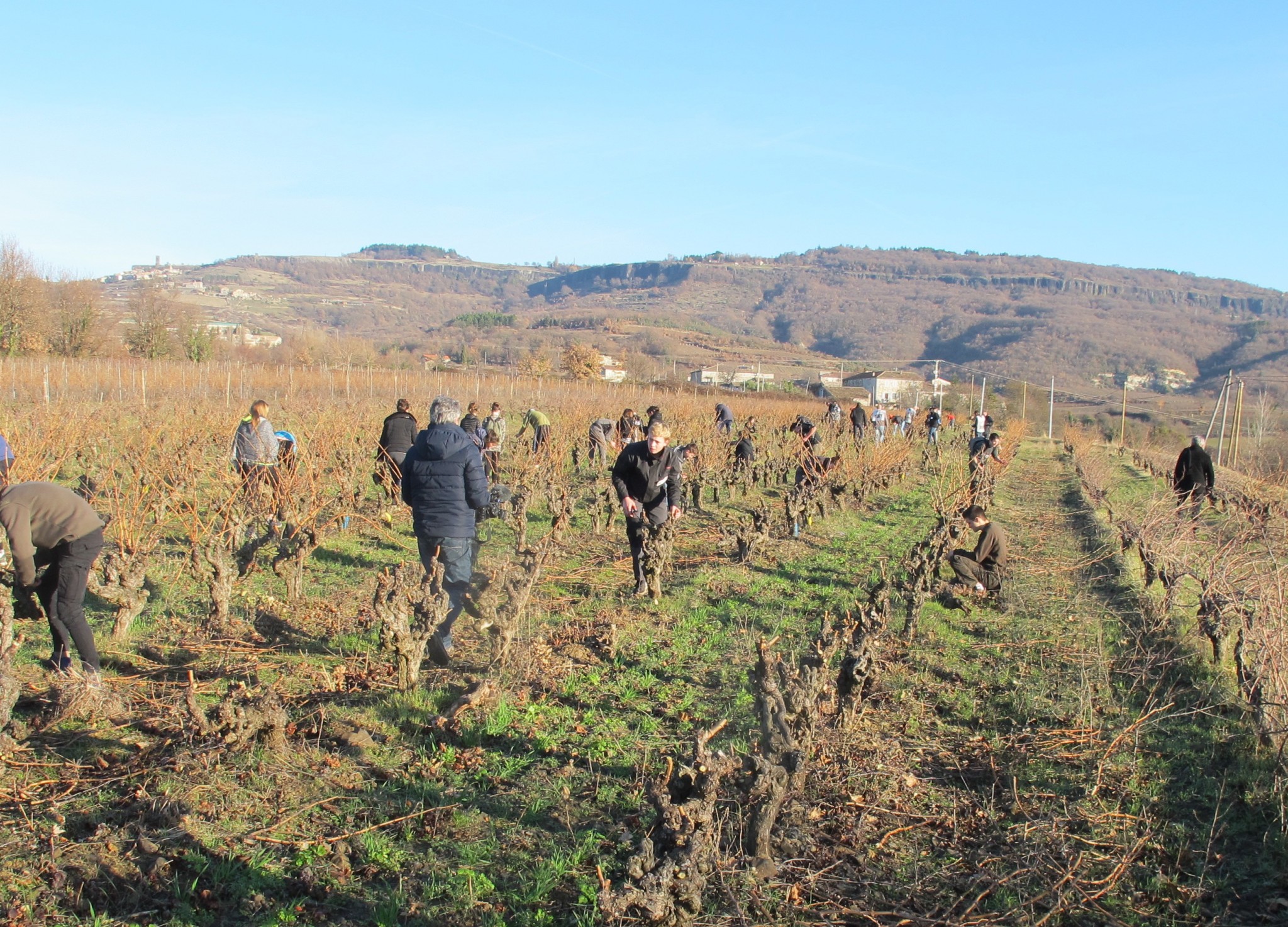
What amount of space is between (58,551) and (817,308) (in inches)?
5804

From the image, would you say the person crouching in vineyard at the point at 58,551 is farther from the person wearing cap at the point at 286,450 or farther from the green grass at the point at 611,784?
the person wearing cap at the point at 286,450

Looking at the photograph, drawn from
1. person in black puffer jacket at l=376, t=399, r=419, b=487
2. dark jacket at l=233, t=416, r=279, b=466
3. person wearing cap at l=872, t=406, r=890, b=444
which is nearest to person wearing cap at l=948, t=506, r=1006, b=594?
person in black puffer jacket at l=376, t=399, r=419, b=487

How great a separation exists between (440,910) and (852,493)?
34.7ft

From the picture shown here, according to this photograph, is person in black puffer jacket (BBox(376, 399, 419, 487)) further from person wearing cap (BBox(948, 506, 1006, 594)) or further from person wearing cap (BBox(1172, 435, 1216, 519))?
person wearing cap (BBox(1172, 435, 1216, 519))

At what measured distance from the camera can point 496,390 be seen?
102ft

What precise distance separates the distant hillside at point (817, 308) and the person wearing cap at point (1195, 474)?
75.0 metres

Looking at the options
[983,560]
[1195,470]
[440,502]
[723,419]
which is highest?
[723,419]

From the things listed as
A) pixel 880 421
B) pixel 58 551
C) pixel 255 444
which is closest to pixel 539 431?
pixel 255 444

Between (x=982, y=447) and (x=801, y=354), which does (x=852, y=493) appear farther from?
(x=801, y=354)

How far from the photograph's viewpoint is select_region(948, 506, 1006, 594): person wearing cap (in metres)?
7.25

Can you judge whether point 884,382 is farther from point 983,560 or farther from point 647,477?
point 647,477

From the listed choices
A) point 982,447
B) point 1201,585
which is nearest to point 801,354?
point 982,447

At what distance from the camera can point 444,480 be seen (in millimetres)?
5199

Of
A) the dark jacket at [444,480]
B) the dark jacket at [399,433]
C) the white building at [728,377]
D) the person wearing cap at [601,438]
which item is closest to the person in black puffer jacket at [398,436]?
the dark jacket at [399,433]
